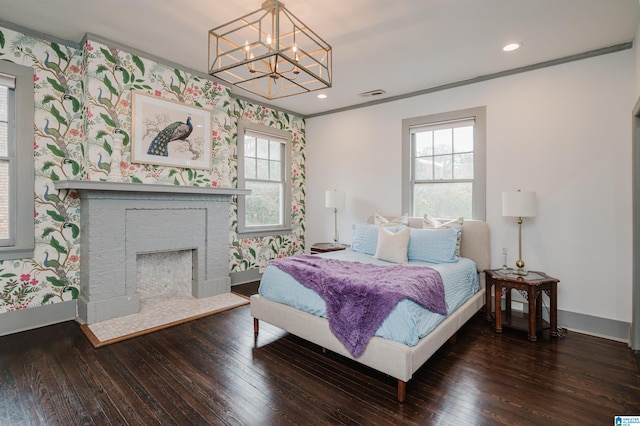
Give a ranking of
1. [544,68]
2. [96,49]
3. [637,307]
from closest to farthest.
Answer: [637,307] → [96,49] → [544,68]

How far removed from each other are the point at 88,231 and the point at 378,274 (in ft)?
9.17

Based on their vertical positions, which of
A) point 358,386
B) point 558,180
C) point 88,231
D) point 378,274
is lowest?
point 358,386

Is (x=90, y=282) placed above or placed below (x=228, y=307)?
above

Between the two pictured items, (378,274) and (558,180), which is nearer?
(378,274)

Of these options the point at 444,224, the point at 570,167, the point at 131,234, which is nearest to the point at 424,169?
the point at 444,224

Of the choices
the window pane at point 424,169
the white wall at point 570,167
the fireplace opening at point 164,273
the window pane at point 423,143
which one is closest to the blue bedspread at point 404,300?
the white wall at point 570,167

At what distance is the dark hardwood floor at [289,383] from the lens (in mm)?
1861

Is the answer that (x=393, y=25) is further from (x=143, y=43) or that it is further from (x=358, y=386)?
(x=358, y=386)

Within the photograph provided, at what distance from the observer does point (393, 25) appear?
2779mm

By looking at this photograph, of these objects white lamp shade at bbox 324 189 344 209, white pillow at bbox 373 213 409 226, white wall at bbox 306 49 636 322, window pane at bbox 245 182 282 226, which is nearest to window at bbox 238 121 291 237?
window pane at bbox 245 182 282 226

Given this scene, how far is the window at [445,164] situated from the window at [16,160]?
4.14m

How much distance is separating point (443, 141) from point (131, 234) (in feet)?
12.7

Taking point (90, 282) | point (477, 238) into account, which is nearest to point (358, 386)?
point (477, 238)

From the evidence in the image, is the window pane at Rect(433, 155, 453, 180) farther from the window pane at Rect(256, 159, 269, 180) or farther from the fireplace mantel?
the fireplace mantel
